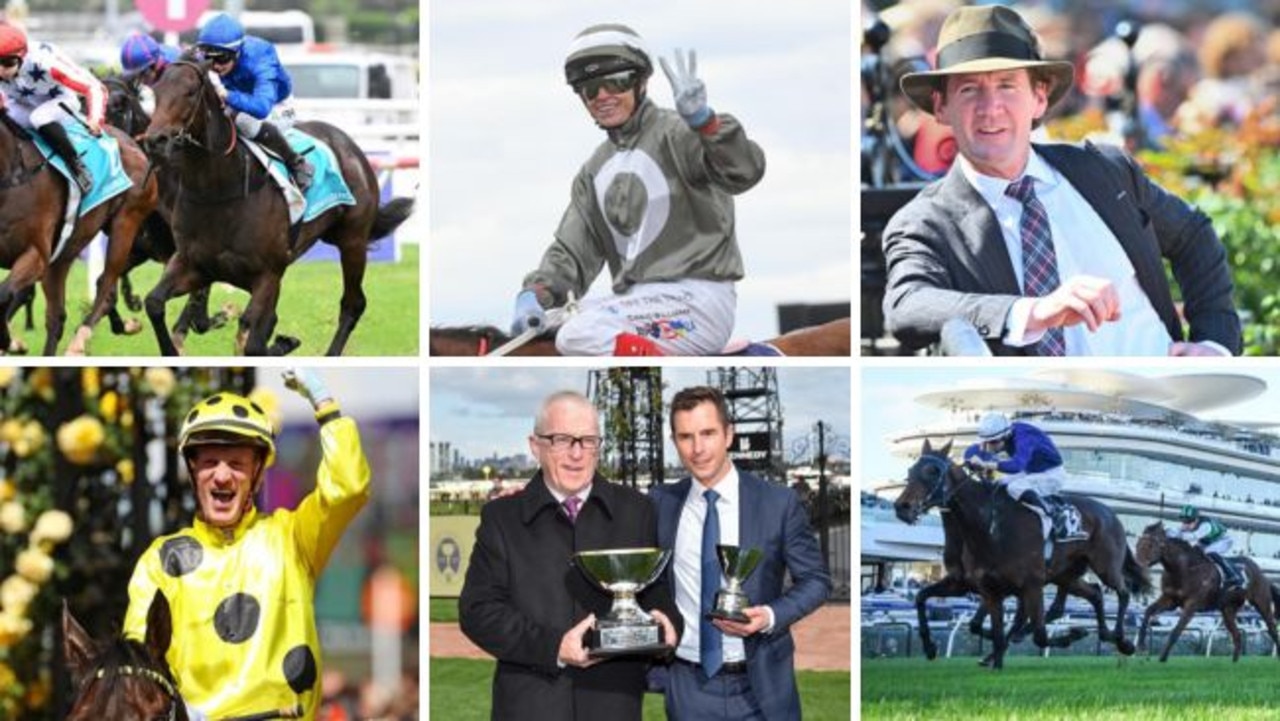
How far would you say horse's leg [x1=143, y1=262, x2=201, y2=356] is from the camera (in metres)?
6.12

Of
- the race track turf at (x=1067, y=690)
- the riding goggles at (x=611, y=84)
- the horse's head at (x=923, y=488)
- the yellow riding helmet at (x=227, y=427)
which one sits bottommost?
the race track turf at (x=1067, y=690)

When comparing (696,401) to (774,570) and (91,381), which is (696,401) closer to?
(774,570)

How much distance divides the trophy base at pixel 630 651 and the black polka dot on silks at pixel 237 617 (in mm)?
777

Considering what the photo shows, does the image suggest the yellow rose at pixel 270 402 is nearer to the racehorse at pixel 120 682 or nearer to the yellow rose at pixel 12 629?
the yellow rose at pixel 12 629

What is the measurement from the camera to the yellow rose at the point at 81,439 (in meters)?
6.23

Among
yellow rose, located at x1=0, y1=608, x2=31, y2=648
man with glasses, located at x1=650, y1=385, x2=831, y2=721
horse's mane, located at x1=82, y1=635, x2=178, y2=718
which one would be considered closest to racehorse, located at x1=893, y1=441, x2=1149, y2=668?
man with glasses, located at x1=650, y1=385, x2=831, y2=721

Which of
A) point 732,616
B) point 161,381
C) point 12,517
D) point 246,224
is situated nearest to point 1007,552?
point 732,616

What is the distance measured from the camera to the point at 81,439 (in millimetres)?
6250

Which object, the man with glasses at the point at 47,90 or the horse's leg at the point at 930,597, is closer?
the man with glasses at the point at 47,90

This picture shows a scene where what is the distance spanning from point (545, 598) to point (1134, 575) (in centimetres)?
176

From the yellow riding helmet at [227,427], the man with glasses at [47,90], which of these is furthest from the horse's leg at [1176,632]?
the man with glasses at [47,90]

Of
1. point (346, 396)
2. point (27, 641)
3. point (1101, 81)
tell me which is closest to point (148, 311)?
point (346, 396)

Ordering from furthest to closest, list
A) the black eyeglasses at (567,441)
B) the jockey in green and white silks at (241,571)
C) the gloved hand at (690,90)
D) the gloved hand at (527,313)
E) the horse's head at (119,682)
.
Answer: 1. the gloved hand at (527,313)
2. the gloved hand at (690,90)
3. the black eyeglasses at (567,441)
4. the jockey in green and white silks at (241,571)
5. the horse's head at (119,682)

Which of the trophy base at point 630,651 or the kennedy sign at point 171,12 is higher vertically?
the kennedy sign at point 171,12
